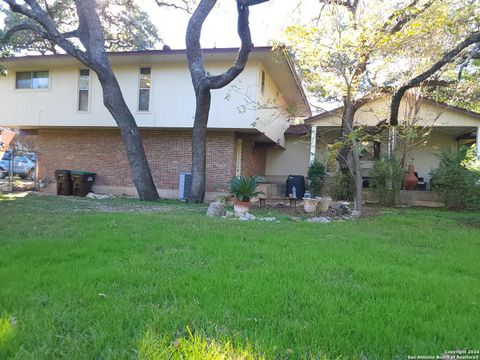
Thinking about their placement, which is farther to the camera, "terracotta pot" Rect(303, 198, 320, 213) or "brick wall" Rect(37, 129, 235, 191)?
"brick wall" Rect(37, 129, 235, 191)

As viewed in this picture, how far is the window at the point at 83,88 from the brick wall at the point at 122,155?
118 centimetres

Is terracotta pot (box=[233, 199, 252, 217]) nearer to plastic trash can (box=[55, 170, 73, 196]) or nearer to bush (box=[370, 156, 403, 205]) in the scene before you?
bush (box=[370, 156, 403, 205])

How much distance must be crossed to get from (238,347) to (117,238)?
11.7 feet

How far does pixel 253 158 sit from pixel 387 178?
638cm

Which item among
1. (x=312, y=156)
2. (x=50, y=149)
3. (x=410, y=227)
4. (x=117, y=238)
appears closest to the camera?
(x=117, y=238)

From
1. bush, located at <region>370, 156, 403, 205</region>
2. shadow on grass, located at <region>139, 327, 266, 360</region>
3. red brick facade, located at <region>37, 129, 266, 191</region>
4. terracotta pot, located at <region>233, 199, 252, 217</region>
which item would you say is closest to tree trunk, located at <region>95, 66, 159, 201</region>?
red brick facade, located at <region>37, 129, 266, 191</region>

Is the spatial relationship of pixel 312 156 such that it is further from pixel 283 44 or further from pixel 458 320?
pixel 458 320

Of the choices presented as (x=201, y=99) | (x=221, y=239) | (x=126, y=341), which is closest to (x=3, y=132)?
(x=201, y=99)

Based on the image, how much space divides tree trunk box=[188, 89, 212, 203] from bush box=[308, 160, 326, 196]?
512 cm

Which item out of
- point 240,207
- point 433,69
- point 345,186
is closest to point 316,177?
point 345,186

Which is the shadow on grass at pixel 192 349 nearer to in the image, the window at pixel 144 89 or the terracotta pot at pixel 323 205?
the terracotta pot at pixel 323 205

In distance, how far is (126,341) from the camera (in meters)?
2.33

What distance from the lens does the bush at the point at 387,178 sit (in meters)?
13.8

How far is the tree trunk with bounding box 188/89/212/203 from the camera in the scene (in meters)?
11.9
